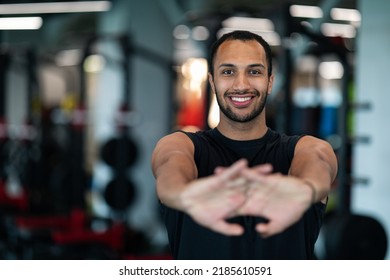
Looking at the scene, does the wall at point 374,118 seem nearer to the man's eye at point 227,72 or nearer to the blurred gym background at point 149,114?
the blurred gym background at point 149,114

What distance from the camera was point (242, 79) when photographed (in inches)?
45.8

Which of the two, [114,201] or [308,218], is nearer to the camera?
[308,218]

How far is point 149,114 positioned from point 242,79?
353cm

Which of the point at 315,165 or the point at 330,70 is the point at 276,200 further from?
the point at 330,70

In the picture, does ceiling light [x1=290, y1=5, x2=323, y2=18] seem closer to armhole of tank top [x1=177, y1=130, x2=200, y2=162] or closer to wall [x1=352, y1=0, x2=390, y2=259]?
wall [x1=352, y1=0, x2=390, y2=259]

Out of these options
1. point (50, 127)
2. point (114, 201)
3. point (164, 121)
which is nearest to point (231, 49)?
point (114, 201)

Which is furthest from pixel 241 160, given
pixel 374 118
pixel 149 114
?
pixel 149 114

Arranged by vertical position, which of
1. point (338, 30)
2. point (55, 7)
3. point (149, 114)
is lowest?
point (149, 114)

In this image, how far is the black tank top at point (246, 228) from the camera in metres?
1.21

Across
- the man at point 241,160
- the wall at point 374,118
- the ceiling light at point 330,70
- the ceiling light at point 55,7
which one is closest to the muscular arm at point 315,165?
the man at point 241,160

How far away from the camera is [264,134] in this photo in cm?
125
